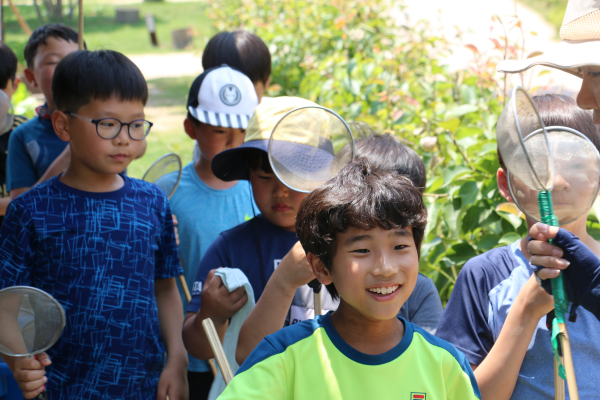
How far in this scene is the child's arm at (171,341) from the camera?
2170 millimetres

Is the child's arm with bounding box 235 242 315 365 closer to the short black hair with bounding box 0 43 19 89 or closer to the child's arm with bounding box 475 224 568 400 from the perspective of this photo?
the child's arm with bounding box 475 224 568 400

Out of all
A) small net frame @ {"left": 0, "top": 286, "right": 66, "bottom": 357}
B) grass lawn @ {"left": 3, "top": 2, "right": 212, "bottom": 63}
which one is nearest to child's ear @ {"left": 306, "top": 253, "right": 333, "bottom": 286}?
small net frame @ {"left": 0, "top": 286, "right": 66, "bottom": 357}

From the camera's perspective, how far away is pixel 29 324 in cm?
186

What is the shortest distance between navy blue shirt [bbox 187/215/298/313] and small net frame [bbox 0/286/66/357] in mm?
452

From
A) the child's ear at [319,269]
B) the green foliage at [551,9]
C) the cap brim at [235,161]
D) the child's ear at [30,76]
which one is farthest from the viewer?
the green foliage at [551,9]

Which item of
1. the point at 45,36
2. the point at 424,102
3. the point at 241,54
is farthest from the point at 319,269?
the point at 45,36

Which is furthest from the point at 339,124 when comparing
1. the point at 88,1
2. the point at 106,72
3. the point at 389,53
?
the point at 88,1

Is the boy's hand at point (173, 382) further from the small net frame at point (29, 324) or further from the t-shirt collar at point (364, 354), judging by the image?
the t-shirt collar at point (364, 354)

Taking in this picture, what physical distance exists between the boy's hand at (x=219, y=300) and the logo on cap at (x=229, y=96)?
3.69 ft

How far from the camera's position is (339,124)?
1822mm

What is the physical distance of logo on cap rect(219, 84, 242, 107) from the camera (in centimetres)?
277

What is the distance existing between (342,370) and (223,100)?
5.64 feet

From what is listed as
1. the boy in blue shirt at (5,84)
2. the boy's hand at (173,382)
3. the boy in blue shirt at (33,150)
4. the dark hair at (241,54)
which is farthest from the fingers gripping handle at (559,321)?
the boy in blue shirt at (5,84)

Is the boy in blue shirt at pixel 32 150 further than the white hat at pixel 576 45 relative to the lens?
Yes
